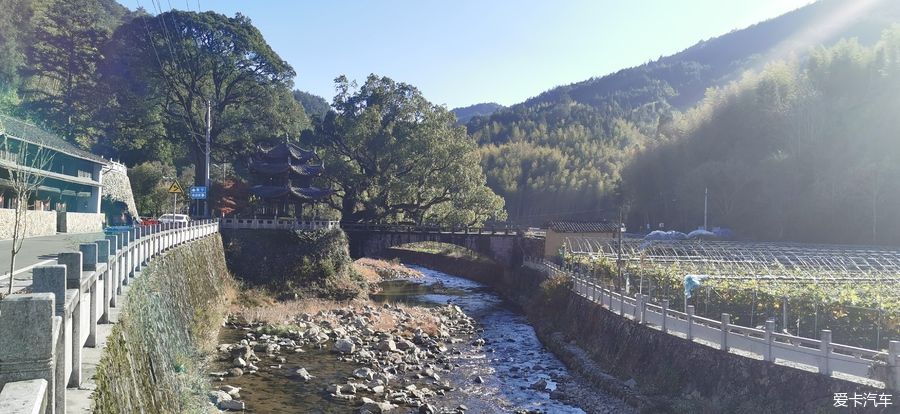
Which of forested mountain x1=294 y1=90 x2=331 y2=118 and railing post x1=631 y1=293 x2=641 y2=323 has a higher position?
forested mountain x1=294 y1=90 x2=331 y2=118

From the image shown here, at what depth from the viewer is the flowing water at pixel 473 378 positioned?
704 inches

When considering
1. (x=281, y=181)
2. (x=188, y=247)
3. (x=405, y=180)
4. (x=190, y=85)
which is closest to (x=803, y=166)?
(x=405, y=180)

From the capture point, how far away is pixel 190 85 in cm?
5303

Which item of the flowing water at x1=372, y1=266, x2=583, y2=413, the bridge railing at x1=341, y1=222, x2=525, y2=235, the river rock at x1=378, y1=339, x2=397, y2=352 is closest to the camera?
the flowing water at x1=372, y1=266, x2=583, y2=413

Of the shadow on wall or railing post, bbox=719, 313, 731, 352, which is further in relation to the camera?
the shadow on wall

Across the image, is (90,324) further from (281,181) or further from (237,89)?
(237,89)

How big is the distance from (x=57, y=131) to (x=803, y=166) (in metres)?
63.8

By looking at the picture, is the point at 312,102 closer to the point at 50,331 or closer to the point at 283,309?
the point at 283,309

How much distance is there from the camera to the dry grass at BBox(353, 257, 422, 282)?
51688mm

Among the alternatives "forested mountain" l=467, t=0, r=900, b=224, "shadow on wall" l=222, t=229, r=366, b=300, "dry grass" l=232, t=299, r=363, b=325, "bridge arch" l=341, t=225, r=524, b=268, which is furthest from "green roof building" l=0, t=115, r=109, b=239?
"forested mountain" l=467, t=0, r=900, b=224

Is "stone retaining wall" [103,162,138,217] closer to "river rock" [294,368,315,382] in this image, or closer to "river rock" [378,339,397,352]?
"river rock" [378,339,397,352]

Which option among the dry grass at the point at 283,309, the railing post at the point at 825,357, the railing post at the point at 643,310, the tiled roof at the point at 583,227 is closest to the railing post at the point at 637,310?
the railing post at the point at 643,310

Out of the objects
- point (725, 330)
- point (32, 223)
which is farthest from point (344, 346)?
point (725, 330)

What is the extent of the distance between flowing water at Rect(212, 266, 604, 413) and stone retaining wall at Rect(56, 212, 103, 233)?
36.4ft
